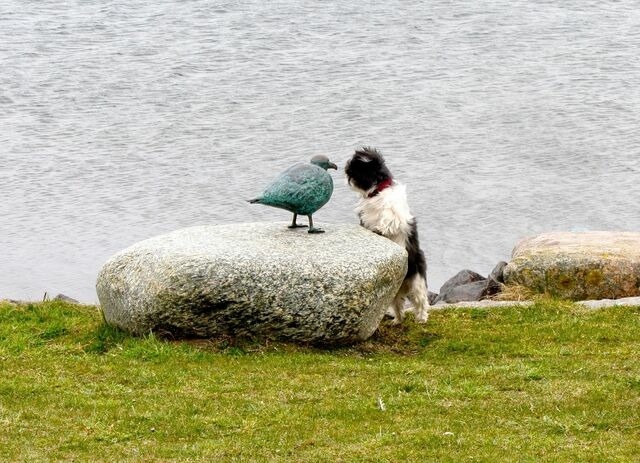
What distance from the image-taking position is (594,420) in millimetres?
9383

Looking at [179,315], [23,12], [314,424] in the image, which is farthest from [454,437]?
[23,12]

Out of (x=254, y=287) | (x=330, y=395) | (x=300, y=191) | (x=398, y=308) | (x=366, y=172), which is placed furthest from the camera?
(x=398, y=308)

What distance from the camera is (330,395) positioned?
1030 cm

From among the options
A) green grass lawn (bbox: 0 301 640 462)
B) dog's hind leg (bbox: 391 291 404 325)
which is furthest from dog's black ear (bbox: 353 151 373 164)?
green grass lawn (bbox: 0 301 640 462)

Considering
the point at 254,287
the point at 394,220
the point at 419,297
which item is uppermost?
the point at 394,220

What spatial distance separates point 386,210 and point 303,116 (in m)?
17.0

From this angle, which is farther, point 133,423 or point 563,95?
point 563,95

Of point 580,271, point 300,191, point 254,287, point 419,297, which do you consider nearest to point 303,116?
point 580,271

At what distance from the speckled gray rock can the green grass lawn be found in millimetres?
239

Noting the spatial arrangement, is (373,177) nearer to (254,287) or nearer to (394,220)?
(394,220)

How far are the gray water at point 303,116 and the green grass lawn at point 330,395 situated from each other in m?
7.93

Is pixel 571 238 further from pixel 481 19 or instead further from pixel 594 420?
pixel 481 19

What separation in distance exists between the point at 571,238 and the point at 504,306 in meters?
2.76

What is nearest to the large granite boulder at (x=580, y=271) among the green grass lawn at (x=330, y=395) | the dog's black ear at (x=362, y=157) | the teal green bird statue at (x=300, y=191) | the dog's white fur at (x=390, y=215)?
the green grass lawn at (x=330, y=395)
